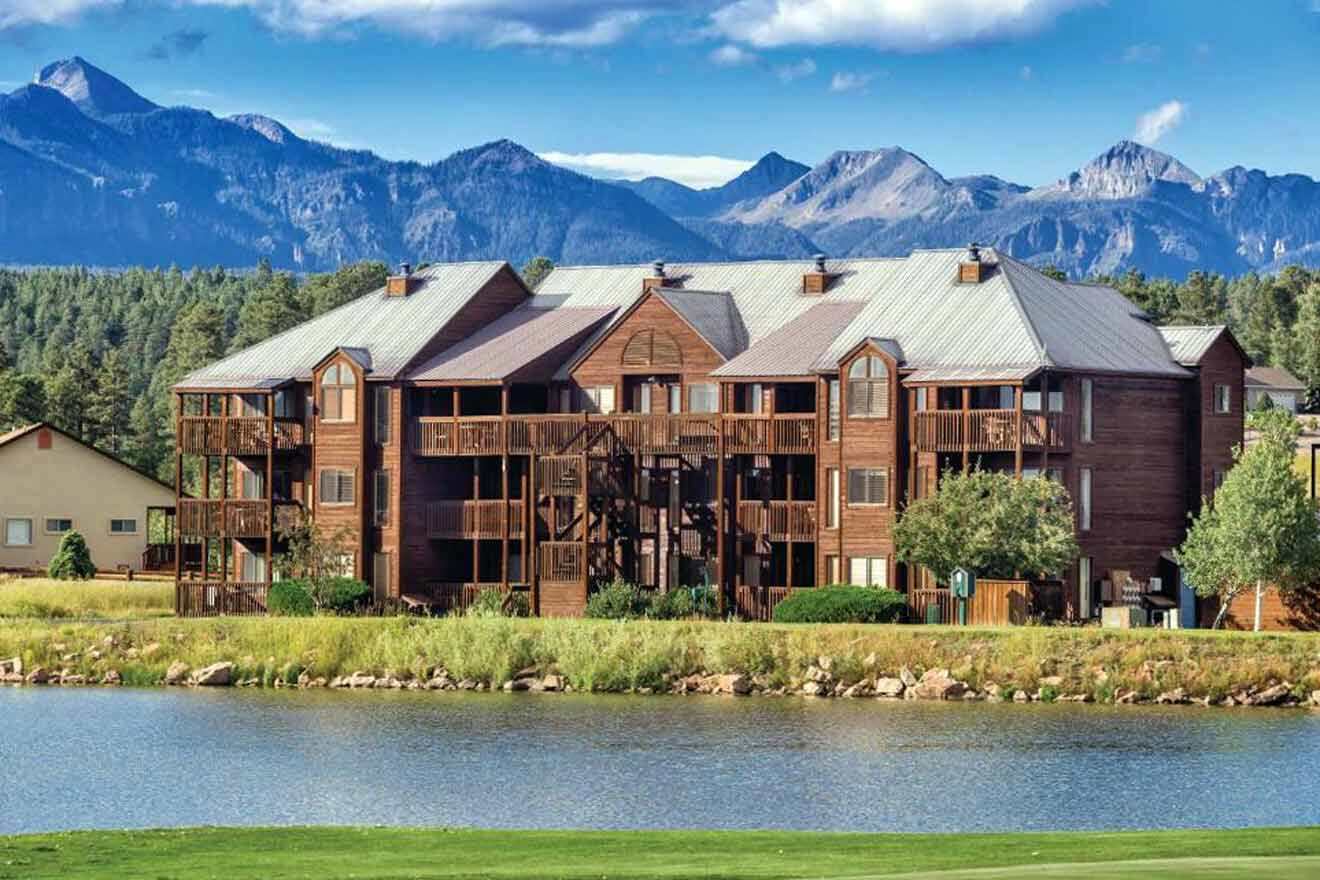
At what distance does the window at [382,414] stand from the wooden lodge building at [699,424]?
0.28ft

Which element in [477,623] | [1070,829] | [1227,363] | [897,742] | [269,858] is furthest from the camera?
[1227,363]

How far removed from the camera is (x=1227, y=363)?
81.5 meters

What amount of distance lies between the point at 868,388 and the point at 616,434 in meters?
7.83

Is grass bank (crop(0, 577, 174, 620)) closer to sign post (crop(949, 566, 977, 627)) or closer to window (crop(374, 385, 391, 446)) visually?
window (crop(374, 385, 391, 446))

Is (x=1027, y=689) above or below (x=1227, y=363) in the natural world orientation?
below

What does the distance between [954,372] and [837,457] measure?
408 centimetres

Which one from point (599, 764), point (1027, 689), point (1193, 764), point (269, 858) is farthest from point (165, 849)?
point (1027, 689)

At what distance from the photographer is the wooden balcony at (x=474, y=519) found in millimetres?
81375

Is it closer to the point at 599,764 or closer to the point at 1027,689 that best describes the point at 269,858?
the point at 599,764

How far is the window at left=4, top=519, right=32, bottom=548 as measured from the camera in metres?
98.7

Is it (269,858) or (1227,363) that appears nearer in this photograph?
(269,858)

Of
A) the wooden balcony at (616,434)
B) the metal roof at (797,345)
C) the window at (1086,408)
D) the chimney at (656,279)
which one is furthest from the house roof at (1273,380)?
the wooden balcony at (616,434)

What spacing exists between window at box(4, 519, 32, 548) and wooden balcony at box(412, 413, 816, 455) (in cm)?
2208

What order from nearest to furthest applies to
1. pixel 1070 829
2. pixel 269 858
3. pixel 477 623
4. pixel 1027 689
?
1. pixel 269 858
2. pixel 1070 829
3. pixel 1027 689
4. pixel 477 623
